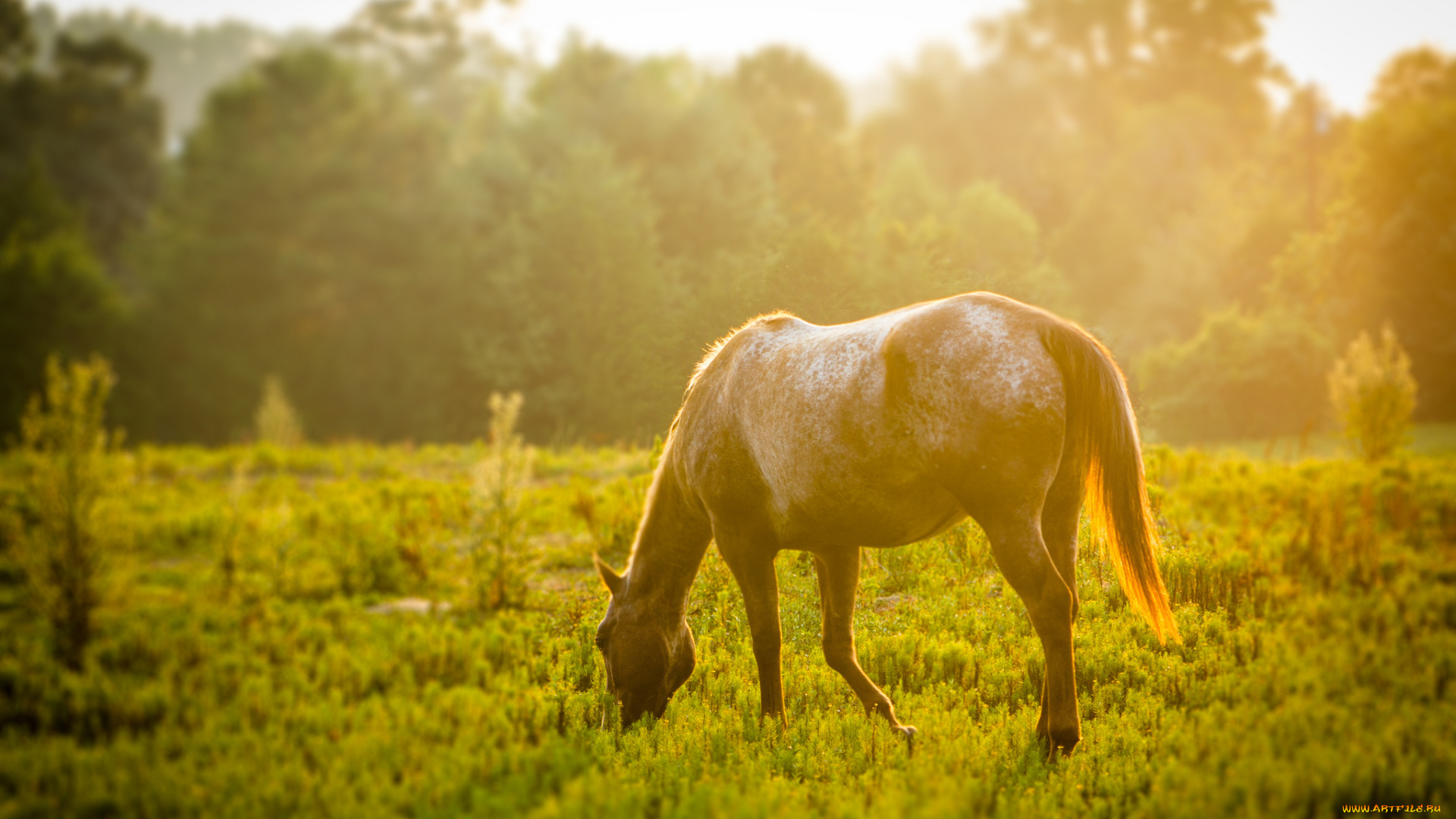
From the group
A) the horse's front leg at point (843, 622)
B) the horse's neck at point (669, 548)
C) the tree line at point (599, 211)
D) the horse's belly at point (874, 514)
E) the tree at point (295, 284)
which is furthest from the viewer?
the tree at point (295, 284)

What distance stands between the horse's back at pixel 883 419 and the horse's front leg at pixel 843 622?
430mm

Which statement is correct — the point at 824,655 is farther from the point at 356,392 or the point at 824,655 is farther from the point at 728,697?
the point at 356,392

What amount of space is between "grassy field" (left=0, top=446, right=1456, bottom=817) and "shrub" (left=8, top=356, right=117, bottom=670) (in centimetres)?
17

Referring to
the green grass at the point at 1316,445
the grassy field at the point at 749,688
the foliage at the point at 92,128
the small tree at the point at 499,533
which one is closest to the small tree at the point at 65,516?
the grassy field at the point at 749,688

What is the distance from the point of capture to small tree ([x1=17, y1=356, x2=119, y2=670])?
6.82m

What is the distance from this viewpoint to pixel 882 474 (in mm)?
3969

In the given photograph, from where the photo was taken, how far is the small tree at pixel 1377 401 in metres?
11.5

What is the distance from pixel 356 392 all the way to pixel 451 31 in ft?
93.7

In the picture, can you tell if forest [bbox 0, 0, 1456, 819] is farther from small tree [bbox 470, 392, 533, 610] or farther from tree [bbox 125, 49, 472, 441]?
tree [bbox 125, 49, 472, 441]

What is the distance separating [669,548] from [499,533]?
2.55 m

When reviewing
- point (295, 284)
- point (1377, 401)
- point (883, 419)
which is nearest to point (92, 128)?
point (295, 284)

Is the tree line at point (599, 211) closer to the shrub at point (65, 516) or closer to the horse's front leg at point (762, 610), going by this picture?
the shrub at point (65, 516)

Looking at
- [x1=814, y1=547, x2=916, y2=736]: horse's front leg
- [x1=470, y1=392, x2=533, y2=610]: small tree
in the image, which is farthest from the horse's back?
[x1=470, y1=392, x2=533, y2=610]: small tree

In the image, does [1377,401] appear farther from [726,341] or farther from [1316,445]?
[726,341]
